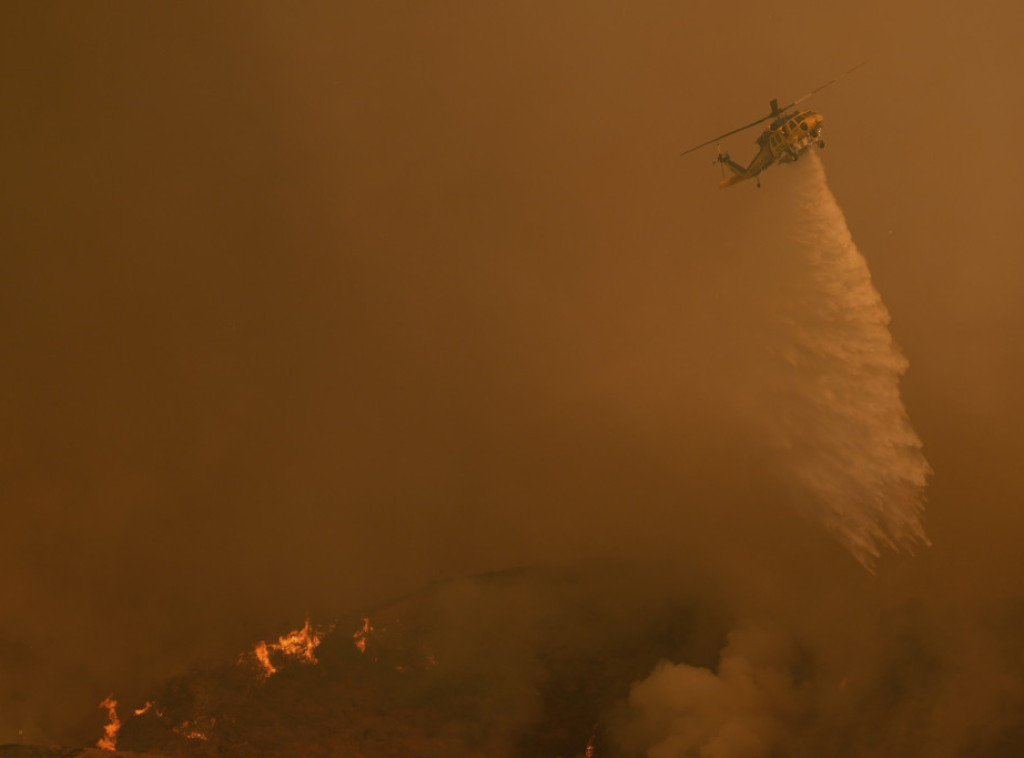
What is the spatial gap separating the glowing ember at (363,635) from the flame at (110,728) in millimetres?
4889

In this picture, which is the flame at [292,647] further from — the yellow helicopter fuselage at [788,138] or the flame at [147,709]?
the yellow helicopter fuselage at [788,138]

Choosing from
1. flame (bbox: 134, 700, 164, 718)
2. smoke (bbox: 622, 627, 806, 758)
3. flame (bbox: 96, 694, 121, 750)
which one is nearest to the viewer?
smoke (bbox: 622, 627, 806, 758)

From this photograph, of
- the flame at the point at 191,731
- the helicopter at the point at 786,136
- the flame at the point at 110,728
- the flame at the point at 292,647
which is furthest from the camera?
the flame at the point at 292,647

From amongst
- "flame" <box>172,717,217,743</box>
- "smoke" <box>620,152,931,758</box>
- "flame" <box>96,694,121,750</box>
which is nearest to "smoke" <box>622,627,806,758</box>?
"smoke" <box>620,152,931,758</box>

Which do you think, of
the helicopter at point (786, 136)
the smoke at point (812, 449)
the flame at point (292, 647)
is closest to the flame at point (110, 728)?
the flame at point (292, 647)

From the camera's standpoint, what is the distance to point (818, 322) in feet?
45.6

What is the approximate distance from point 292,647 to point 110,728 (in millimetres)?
3758

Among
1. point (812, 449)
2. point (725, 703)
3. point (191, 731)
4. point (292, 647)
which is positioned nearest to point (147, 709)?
point (191, 731)

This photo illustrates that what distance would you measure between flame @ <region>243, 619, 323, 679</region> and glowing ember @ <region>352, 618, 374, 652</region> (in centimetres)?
78

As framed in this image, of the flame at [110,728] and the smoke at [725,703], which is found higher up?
the flame at [110,728]

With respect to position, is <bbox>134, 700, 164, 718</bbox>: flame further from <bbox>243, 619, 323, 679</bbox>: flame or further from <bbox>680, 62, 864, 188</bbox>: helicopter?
<bbox>680, 62, 864, 188</bbox>: helicopter

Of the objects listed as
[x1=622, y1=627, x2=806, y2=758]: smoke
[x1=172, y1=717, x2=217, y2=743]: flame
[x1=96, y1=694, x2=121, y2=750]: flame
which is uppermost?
[x1=96, y1=694, x2=121, y2=750]: flame

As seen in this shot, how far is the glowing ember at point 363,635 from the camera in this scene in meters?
15.8

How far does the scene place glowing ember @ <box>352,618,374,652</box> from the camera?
15828 millimetres
